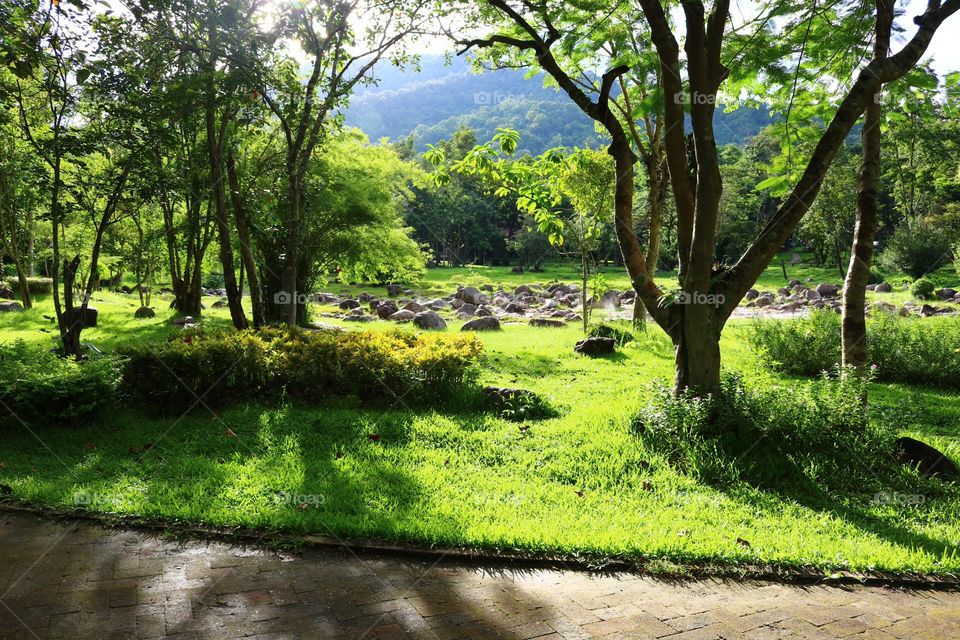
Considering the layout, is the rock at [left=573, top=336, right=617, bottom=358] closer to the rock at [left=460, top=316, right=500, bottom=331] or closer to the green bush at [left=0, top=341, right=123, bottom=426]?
the rock at [left=460, top=316, right=500, bottom=331]

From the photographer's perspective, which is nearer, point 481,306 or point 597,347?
point 597,347

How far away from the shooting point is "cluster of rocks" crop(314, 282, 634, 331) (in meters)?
19.9

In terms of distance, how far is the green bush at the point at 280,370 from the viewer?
7141 millimetres

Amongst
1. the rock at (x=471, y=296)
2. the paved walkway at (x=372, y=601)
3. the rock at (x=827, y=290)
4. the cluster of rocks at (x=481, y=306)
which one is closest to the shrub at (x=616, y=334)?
the cluster of rocks at (x=481, y=306)

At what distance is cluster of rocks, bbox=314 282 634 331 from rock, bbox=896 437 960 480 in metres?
13.1

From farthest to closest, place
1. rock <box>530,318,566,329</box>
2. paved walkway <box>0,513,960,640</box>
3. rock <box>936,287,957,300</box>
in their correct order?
rock <box>936,287,957,300</box> < rock <box>530,318,566,329</box> < paved walkway <box>0,513,960,640</box>

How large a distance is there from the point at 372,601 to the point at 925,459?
5560mm

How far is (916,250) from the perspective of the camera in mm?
30562

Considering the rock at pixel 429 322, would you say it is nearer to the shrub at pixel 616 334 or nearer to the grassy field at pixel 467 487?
the shrub at pixel 616 334

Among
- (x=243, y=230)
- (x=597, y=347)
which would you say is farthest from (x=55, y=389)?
(x=597, y=347)

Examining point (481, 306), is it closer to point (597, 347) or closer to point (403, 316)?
point (403, 316)

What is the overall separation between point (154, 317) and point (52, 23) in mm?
13156

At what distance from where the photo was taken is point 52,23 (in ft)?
21.5

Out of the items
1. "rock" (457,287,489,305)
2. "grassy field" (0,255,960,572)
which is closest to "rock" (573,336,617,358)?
"grassy field" (0,255,960,572)
